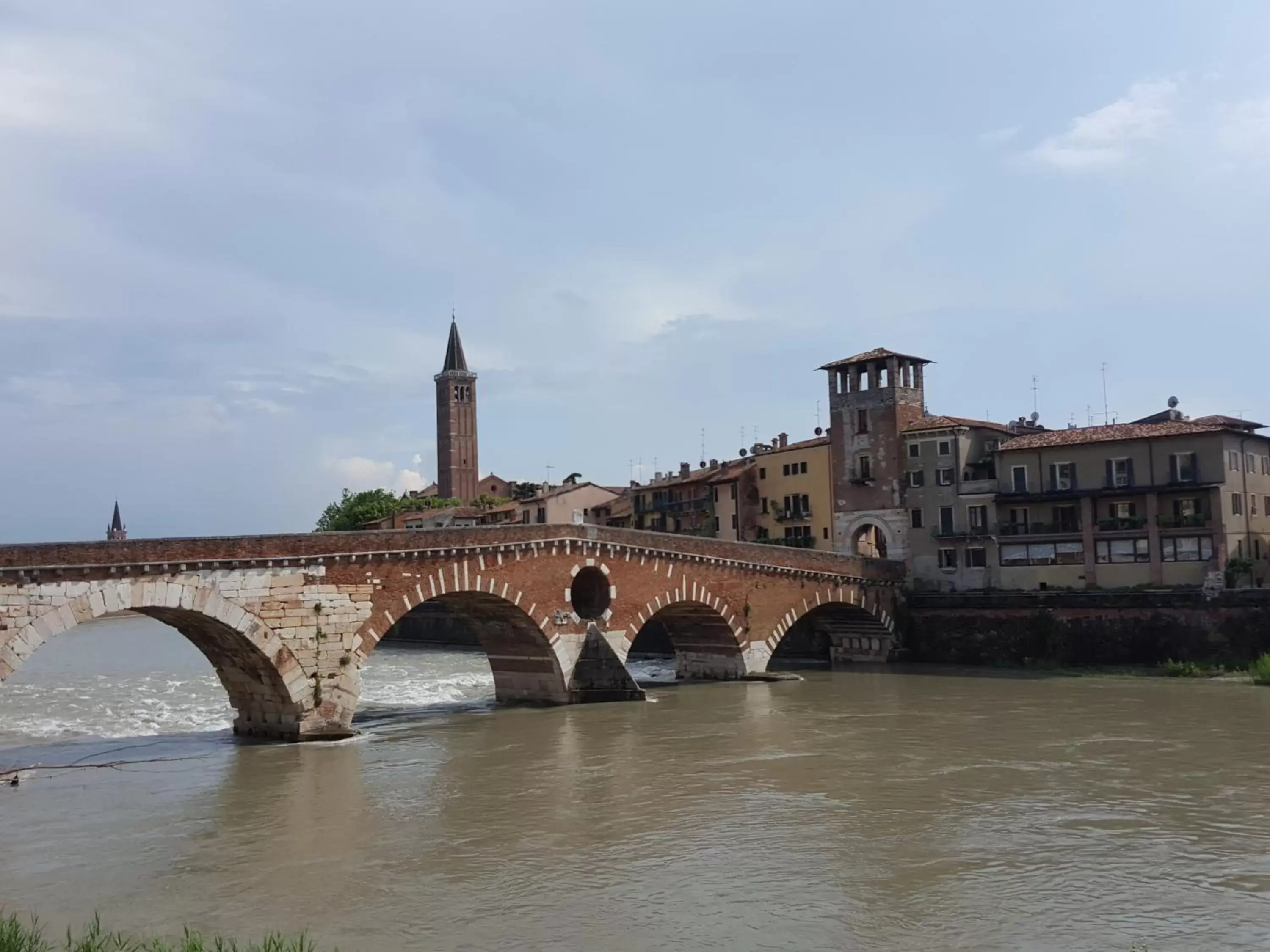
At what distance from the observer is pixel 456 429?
12356cm

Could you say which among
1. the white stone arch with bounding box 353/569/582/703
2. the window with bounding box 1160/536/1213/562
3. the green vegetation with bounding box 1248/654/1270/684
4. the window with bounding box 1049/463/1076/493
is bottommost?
the green vegetation with bounding box 1248/654/1270/684

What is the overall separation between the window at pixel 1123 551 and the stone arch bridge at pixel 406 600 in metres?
10.9

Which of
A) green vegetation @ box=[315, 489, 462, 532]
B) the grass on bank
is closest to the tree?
green vegetation @ box=[315, 489, 462, 532]

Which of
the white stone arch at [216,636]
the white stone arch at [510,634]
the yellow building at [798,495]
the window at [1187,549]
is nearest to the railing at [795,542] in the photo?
the yellow building at [798,495]

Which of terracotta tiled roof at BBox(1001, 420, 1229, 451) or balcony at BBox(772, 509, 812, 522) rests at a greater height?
terracotta tiled roof at BBox(1001, 420, 1229, 451)

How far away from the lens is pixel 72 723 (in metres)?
32.9

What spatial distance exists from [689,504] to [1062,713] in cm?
3452

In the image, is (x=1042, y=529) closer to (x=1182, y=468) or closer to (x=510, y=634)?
(x=1182, y=468)

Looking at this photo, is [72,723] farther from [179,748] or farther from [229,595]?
[229,595]

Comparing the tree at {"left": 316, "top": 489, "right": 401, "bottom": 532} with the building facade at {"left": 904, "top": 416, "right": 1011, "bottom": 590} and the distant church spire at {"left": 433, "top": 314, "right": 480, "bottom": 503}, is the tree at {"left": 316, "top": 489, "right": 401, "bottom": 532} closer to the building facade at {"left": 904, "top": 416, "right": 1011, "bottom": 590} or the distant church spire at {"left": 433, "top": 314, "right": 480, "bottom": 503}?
the distant church spire at {"left": 433, "top": 314, "right": 480, "bottom": 503}

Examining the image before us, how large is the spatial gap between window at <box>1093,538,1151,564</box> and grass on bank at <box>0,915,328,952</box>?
125ft

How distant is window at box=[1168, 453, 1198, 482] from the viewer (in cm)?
4262

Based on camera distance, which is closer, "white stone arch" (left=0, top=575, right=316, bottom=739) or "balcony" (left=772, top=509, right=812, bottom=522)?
"white stone arch" (left=0, top=575, right=316, bottom=739)

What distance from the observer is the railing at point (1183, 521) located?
42156mm
